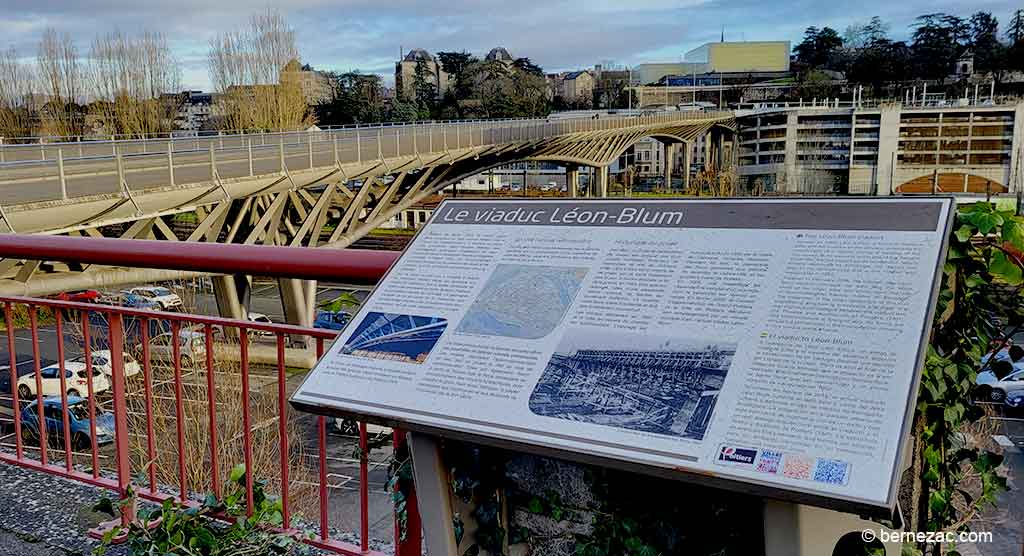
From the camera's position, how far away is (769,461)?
1.31 m

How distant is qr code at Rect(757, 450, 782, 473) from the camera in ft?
4.25

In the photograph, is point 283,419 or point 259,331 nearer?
point 283,419

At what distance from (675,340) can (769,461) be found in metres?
0.30

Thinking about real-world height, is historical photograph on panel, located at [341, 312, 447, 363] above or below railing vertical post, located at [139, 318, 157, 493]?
above

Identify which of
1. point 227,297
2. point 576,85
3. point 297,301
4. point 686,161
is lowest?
point 297,301

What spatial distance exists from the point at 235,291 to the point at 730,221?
56.5 feet

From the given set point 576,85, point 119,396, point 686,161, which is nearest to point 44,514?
point 119,396

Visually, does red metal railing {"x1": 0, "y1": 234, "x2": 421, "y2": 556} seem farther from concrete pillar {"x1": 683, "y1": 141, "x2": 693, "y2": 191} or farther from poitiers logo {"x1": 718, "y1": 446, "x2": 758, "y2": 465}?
concrete pillar {"x1": 683, "y1": 141, "x2": 693, "y2": 191}

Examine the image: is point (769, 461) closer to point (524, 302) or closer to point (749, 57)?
point (524, 302)

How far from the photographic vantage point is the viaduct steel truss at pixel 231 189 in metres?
11.4

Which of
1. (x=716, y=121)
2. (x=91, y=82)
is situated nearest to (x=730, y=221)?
(x=91, y=82)

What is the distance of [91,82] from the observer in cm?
3569

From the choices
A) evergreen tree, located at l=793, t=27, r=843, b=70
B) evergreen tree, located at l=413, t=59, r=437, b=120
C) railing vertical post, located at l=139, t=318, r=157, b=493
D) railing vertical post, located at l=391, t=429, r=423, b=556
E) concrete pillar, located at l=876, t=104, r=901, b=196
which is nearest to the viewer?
railing vertical post, located at l=391, t=429, r=423, b=556

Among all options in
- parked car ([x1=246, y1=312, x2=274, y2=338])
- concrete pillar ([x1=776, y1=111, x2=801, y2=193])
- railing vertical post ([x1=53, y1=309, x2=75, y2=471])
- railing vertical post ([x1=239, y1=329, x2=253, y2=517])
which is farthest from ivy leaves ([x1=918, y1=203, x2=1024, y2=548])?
concrete pillar ([x1=776, y1=111, x2=801, y2=193])
